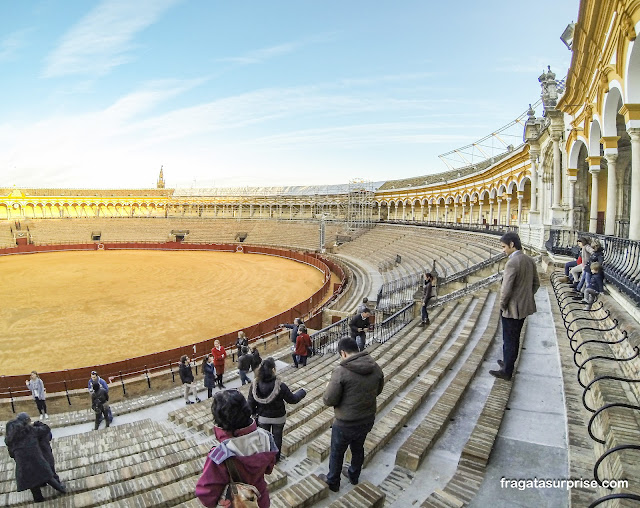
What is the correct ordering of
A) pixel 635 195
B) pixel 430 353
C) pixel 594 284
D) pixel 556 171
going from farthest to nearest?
pixel 556 171 < pixel 635 195 < pixel 430 353 < pixel 594 284

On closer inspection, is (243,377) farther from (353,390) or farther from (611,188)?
(611,188)

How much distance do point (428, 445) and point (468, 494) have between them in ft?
2.60

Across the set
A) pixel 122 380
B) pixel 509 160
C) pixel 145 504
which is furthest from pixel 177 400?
pixel 509 160

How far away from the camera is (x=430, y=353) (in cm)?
753

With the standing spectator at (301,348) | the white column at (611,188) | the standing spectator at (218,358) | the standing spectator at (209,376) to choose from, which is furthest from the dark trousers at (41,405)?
the white column at (611,188)

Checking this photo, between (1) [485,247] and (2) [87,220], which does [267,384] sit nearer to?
(1) [485,247]

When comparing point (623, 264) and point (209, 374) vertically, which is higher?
point (623, 264)

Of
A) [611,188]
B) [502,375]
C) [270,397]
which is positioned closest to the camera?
[270,397]

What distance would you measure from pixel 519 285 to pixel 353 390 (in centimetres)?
284

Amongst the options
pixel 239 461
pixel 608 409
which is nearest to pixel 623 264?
pixel 608 409

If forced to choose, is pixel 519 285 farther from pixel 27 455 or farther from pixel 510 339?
pixel 27 455

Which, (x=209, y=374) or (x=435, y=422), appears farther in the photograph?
(x=209, y=374)

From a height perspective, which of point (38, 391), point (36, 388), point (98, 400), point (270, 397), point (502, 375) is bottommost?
point (38, 391)

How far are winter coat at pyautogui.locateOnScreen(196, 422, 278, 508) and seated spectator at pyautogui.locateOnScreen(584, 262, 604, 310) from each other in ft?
22.4
